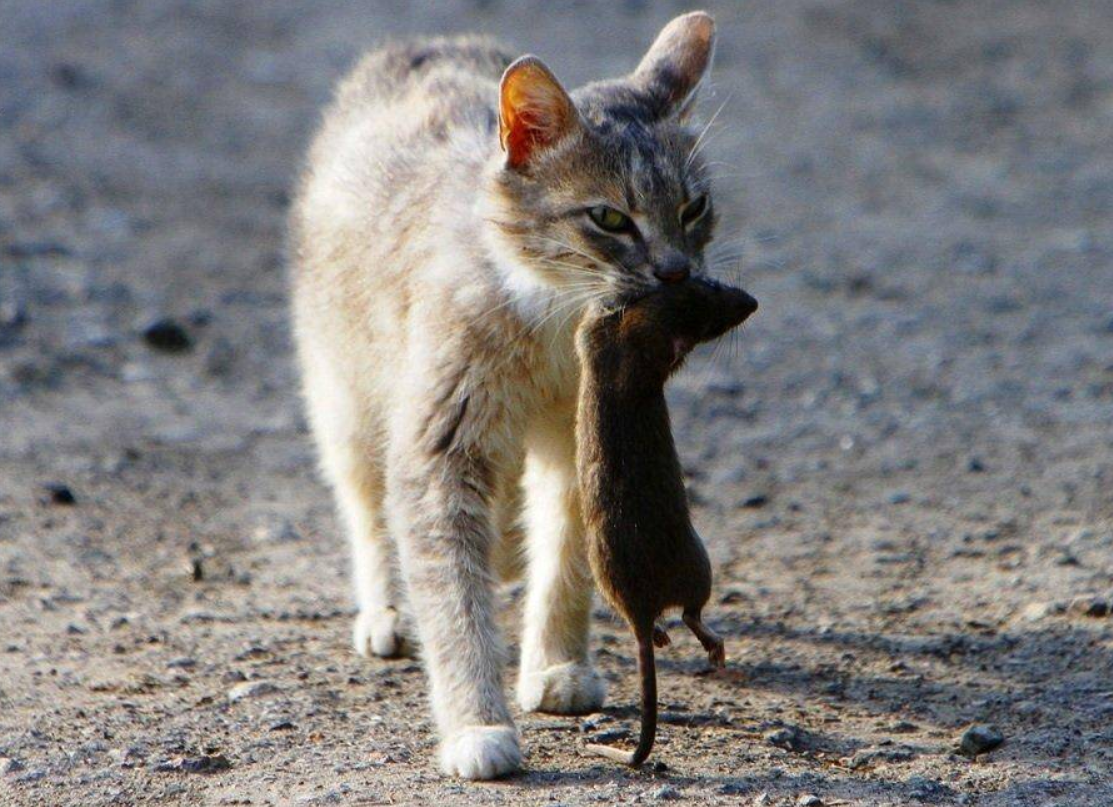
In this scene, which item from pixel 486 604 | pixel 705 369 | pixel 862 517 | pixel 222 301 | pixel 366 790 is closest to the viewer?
pixel 366 790

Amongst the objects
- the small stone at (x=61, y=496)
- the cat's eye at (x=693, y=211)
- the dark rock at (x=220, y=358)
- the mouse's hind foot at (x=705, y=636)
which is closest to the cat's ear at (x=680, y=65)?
the cat's eye at (x=693, y=211)

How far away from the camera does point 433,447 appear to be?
5.04 meters

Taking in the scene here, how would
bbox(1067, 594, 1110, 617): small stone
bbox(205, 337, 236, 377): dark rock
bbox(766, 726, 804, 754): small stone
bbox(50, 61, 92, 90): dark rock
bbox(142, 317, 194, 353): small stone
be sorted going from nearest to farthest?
bbox(766, 726, 804, 754): small stone → bbox(1067, 594, 1110, 617): small stone → bbox(205, 337, 236, 377): dark rock → bbox(142, 317, 194, 353): small stone → bbox(50, 61, 92, 90): dark rock

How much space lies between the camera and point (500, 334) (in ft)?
16.6

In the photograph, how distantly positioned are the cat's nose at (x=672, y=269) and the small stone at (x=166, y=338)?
4481 mm

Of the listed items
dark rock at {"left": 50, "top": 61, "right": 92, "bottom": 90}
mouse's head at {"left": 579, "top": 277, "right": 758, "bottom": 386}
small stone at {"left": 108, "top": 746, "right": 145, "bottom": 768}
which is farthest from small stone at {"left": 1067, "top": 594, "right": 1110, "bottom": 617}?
dark rock at {"left": 50, "top": 61, "right": 92, "bottom": 90}

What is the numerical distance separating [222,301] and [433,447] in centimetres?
449

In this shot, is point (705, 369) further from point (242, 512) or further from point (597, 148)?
point (597, 148)

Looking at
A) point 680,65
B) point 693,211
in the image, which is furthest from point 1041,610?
point 680,65

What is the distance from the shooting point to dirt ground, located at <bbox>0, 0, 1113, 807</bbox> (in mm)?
4793

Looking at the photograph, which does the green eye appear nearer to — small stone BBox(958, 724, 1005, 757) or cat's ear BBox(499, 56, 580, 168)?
cat's ear BBox(499, 56, 580, 168)

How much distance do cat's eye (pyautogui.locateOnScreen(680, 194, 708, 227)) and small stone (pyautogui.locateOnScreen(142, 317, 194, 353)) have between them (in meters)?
4.19

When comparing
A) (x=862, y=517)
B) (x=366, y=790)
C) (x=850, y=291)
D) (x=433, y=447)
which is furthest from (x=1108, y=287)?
(x=366, y=790)

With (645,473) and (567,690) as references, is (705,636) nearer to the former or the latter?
Result: (645,473)
